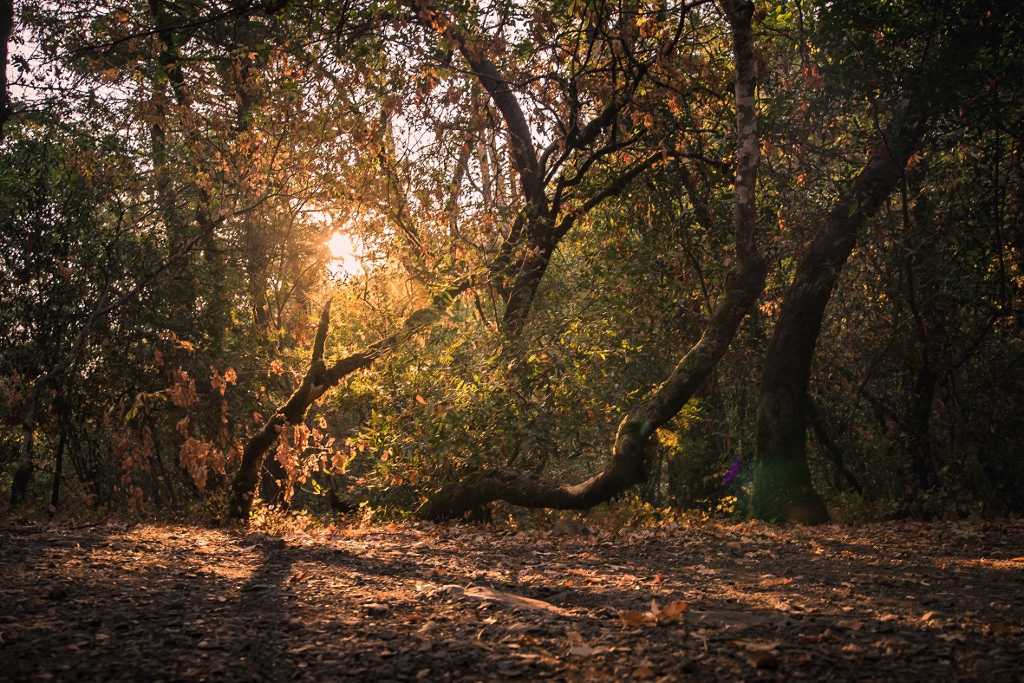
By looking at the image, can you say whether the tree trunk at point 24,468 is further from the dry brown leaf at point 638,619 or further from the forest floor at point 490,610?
→ the dry brown leaf at point 638,619

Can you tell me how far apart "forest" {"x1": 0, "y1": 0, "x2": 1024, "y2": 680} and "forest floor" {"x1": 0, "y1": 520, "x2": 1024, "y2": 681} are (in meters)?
0.08

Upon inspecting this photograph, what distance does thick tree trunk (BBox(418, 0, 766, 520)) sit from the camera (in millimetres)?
8047

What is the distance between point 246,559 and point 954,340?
8601 millimetres

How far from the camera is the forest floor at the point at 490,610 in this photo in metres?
3.13

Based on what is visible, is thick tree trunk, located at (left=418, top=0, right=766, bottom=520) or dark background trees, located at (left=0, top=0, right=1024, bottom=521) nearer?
thick tree trunk, located at (left=418, top=0, right=766, bottom=520)

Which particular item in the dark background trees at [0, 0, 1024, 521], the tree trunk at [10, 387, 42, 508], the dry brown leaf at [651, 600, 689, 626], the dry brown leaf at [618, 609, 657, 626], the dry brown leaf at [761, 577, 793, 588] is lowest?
the dry brown leaf at [761, 577, 793, 588]

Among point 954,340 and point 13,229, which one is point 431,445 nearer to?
point 954,340

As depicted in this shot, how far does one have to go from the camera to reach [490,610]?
415 centimetres

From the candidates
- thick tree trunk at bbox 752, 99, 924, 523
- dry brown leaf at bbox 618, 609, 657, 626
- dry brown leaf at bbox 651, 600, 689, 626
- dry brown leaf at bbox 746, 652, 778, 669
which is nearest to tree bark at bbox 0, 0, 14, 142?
dry brown leaf at bbox 618, 609, 657, 626

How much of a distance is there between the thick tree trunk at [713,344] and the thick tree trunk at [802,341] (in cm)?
146

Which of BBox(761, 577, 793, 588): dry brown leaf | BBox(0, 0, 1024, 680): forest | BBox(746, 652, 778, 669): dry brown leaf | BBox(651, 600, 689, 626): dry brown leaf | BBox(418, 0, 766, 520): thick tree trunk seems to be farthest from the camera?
BBox(418, 0, 766, 520): thick tree trunk

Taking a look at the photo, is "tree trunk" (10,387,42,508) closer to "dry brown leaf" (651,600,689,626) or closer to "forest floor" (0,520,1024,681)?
"forest floor" (0,520,1024,681)

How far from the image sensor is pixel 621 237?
1220cm

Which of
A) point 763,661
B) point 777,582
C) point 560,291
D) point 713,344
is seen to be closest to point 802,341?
point 713,344
